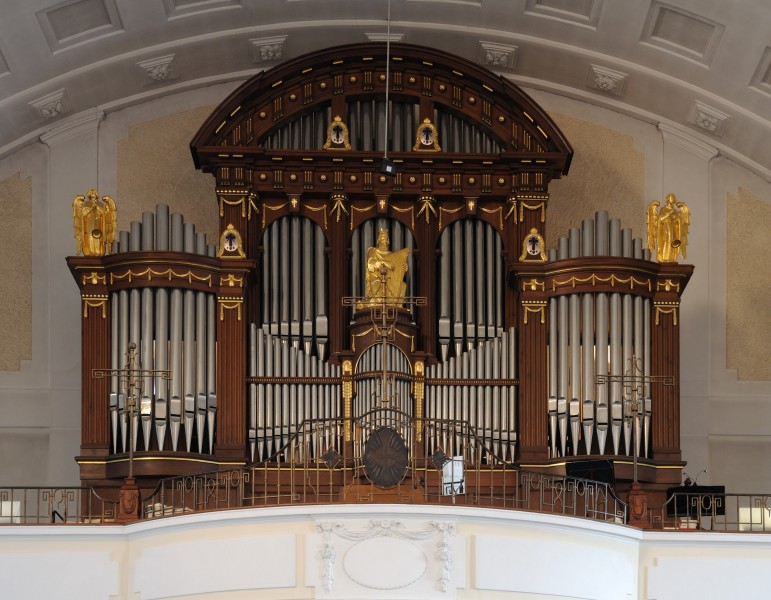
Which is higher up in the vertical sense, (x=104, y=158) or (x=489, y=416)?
(x=104, y=158)

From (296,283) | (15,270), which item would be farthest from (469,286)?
(15,270)

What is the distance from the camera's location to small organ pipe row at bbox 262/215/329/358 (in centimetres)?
2139

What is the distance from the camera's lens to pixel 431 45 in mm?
22938

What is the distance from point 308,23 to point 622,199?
471 cm

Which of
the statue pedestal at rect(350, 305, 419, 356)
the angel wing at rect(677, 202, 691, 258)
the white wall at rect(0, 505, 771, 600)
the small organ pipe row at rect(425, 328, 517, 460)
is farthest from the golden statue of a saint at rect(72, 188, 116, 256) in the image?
the angel wing at rect(677, 202, 691, 258)

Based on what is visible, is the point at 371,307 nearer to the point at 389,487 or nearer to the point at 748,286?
the point at 389,487

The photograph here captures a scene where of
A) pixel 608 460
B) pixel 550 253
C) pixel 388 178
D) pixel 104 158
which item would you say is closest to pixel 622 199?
pixel 550 253

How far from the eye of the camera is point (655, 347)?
21.0 m

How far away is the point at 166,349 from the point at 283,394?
148 centimetres

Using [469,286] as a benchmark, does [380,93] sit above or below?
above

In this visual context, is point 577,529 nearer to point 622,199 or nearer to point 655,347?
point 655,347

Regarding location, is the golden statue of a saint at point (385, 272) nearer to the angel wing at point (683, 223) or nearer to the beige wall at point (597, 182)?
the beige wall at point (597, 182)

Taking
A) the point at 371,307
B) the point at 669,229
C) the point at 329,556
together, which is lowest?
the point at 329,556

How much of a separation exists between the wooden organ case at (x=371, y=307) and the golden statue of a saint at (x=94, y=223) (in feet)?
0.79
